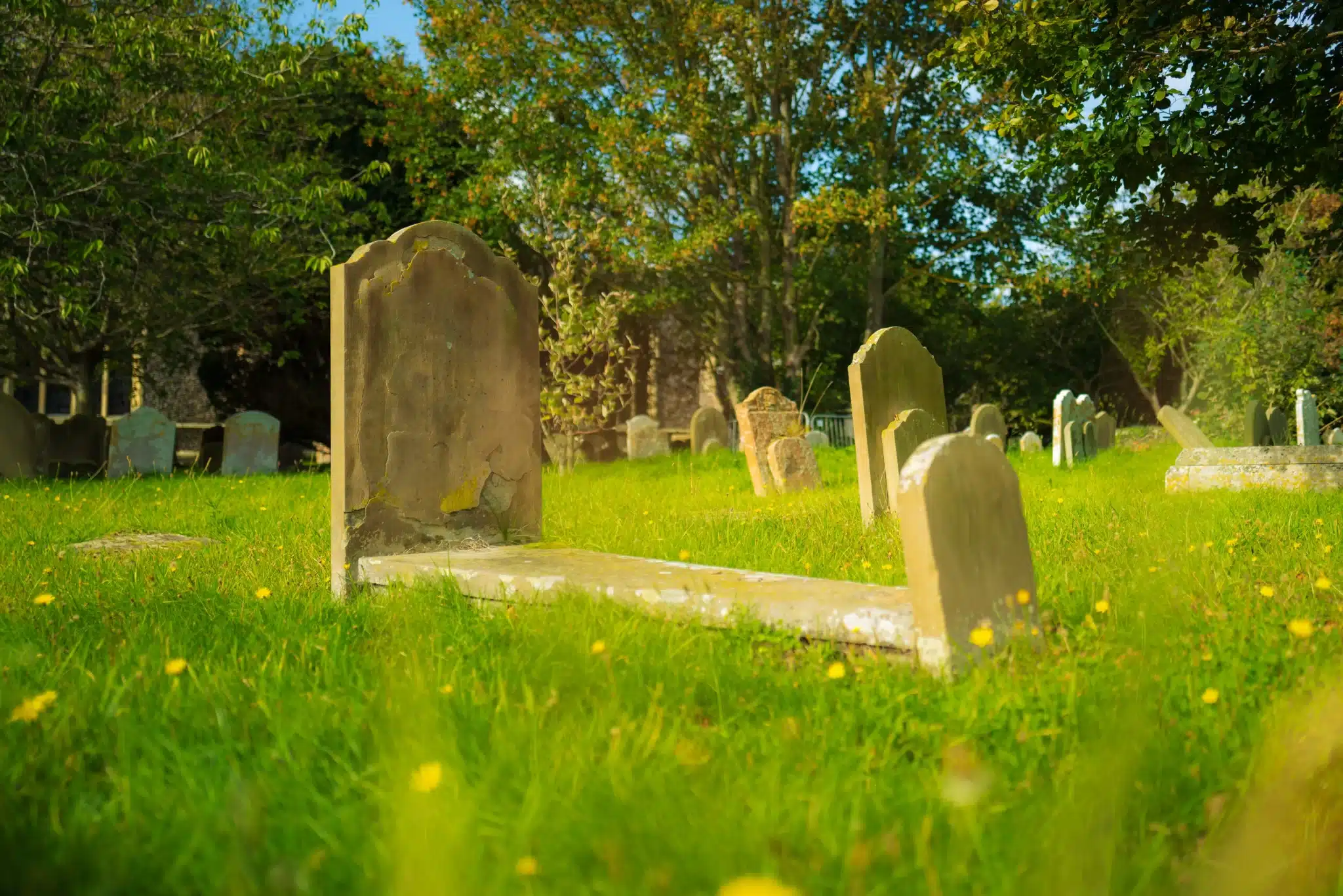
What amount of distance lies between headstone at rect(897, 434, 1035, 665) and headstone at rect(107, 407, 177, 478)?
42.0 ft

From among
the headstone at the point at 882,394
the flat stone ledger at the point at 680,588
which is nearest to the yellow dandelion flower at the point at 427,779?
the flat stone ledger at the point at 680,588

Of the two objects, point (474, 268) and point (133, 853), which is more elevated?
point (474, 268)

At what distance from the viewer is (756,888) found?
1411 mm

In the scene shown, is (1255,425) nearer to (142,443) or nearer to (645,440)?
(645,440)

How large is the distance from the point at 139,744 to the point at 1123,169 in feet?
22.6

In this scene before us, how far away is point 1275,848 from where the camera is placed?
5.79 ft

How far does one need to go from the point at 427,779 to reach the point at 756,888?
0.69 meters

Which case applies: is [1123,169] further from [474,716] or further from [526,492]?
[474,716]

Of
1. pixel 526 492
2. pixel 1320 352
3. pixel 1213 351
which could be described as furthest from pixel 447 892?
pixel 1213 351

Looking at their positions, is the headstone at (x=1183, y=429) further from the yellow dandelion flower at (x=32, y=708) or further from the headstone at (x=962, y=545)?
the yellow dandelion flower at (x=32, y=708)

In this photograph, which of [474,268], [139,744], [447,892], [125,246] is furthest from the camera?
[125,246]

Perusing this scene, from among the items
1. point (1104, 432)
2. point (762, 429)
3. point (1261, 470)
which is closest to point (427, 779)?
point (762, 429)

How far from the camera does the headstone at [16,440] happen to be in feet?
39.4

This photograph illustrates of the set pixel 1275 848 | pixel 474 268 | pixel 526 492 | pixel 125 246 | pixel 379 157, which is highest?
pixel 379 157
